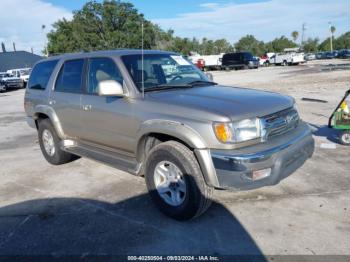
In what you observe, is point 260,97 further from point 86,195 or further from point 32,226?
point 32,226

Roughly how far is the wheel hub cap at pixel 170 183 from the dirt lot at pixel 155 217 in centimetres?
25

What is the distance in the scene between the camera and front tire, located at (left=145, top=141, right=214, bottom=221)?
3.67 metres

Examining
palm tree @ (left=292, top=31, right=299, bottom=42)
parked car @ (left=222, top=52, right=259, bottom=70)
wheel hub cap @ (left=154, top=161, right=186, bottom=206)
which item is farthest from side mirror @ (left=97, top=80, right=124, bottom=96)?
palm tree @ (left=292, top=31, right=299, bottom=42)

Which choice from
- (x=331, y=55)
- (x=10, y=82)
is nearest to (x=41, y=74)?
(x=10, y=82)

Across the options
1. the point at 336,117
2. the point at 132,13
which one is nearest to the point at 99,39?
the point at 132,13

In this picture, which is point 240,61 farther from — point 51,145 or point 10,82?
point 51,145

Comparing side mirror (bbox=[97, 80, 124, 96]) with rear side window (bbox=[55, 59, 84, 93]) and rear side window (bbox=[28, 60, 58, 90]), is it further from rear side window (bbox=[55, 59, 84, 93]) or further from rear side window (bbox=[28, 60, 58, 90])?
rear side window (bbox=[28, 60, 58, 90])

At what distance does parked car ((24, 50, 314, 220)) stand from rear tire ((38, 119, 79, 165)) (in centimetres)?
39

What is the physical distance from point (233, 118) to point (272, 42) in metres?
95.3

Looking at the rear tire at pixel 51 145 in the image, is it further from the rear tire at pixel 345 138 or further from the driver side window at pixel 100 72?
the rear tire at pixel 345 138

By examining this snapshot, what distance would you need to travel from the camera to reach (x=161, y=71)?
15.9 feet

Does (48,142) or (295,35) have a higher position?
(295,35)

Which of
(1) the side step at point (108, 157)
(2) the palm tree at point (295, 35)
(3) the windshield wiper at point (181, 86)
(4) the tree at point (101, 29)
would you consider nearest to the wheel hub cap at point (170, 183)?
(1) the side step at point (108, 157)

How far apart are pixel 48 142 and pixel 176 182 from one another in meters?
3.26
